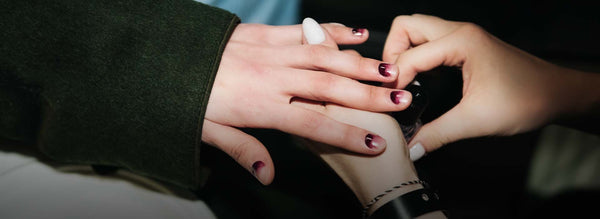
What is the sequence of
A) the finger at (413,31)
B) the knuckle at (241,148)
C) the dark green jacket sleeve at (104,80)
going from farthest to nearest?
the finger at (413,31), the knuckle at (241,148), the dark green jacket sleeve at (104,80)

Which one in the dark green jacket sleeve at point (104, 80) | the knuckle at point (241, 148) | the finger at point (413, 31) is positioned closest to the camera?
the dark green jacket sleeve at point (104, 80)

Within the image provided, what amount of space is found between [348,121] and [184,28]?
16.2 inches

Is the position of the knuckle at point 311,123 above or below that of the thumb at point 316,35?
below

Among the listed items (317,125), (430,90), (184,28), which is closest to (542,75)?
(430,90)

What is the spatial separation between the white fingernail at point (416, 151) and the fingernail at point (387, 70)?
0.19 meters

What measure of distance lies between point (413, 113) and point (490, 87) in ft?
0.62

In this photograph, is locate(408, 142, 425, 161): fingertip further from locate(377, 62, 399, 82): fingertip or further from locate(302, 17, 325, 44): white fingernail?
locate(302, 17, 325, 44): white fingernail

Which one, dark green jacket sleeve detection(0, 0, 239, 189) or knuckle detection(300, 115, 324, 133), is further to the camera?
knuckle detection(300, 115, 324, 133)

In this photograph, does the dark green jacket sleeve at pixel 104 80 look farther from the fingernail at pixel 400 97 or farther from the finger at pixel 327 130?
the fingernail at pixel 400 97

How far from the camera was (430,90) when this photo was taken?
107 cm

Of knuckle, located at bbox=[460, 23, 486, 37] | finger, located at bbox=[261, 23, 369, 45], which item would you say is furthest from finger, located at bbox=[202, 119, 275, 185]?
knuckle, located at bbox=[460, 23, 486, 37]

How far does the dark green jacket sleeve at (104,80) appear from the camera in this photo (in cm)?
63

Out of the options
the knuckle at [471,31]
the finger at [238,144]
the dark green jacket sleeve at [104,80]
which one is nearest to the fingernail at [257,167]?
the finger at [238,144]

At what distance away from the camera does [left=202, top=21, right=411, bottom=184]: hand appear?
28.2 inches
